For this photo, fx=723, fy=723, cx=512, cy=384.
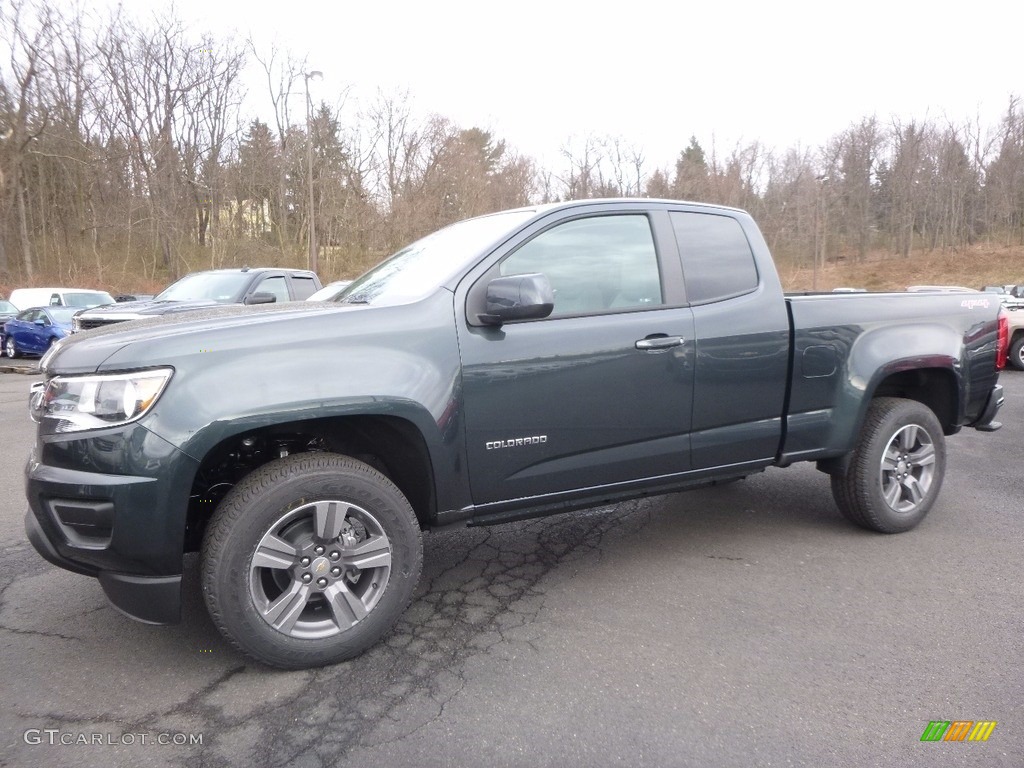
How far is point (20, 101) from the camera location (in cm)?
3095

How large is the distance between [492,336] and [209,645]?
180 cm

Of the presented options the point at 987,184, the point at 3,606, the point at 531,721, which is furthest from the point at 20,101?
the point at 987,184

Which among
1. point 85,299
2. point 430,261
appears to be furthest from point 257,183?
point 430,261

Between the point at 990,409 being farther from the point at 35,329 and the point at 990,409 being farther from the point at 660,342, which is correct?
the point at 35,329

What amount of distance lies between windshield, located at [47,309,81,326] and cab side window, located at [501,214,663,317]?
702 inches

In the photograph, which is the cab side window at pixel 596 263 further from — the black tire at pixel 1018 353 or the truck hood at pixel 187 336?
the black tire at pixel 1018 353

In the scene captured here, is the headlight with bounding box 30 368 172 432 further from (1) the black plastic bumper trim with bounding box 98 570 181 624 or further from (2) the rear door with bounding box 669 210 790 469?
(2) the rear door with bounding box 669 210 790 469

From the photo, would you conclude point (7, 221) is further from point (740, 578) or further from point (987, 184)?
point (987, 184)

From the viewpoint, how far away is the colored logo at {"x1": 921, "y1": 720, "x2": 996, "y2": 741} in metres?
2.45

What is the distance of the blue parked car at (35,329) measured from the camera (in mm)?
17719

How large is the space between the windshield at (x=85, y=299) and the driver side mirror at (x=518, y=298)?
21403mm

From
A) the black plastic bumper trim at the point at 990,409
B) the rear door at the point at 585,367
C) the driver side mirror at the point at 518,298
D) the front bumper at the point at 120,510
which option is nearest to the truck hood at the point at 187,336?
the front bumper at the point at 120,510

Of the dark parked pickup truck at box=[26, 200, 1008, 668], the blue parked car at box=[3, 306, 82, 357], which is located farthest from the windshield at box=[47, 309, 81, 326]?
the dark parked pickup truck at box=[26, 200, 1008, 668]

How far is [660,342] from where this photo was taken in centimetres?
354
